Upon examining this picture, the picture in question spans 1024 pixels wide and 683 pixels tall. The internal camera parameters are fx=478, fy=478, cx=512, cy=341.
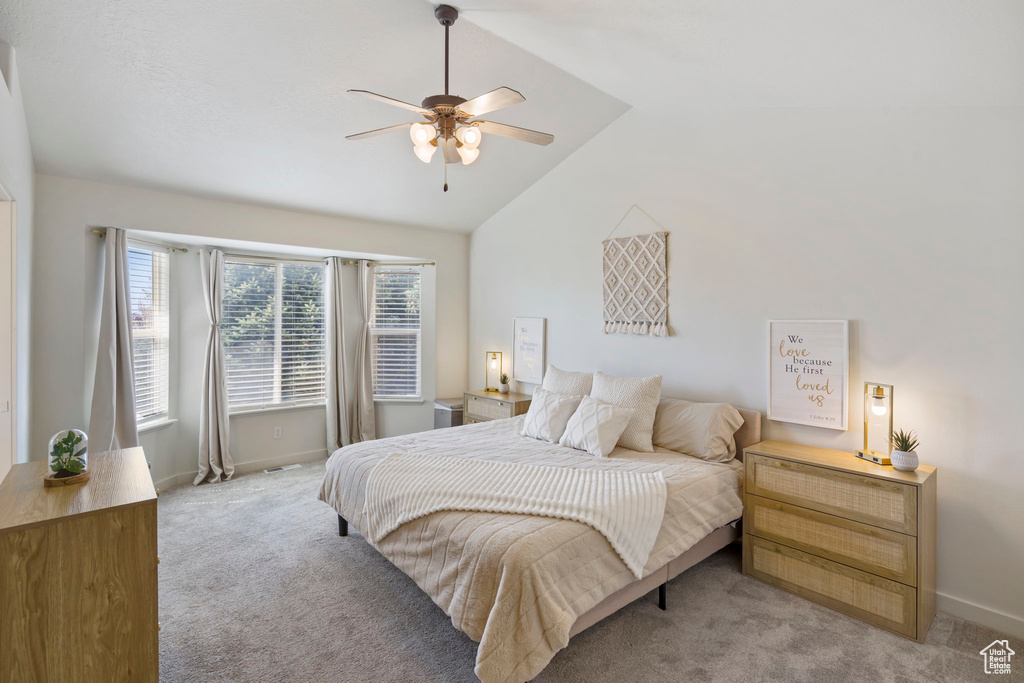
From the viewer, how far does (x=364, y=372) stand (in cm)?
532

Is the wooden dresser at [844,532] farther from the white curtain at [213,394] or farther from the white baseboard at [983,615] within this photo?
the white curtain at [213,394]

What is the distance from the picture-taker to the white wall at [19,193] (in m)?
2.22

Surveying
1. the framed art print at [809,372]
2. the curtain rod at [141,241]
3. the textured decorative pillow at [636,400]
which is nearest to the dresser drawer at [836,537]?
the framed art print at [809,372]

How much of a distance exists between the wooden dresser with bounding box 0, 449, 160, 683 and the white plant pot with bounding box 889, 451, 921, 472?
3.23 meters

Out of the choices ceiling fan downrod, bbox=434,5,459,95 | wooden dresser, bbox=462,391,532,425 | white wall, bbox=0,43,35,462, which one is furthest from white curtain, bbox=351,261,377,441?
ceiling fan downrod, bbox=434,5,459,95

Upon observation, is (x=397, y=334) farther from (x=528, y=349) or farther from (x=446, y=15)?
(x=446, y=15)

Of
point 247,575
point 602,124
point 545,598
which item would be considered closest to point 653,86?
point 602,124

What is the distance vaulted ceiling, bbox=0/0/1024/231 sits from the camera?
6.83ft

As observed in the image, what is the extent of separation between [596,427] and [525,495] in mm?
1001

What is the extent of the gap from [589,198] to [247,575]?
3.72m

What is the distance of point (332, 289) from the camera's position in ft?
16.8

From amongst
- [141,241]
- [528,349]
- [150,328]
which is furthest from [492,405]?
[141,241]

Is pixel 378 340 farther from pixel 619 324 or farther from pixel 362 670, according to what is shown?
pixel 362 670

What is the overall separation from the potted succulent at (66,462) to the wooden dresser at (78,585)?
2.5 inches
